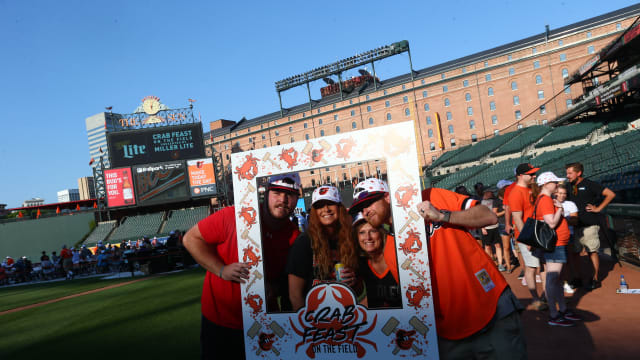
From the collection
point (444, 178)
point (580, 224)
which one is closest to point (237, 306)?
point (580, 224)

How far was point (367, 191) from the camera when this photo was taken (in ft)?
8.26

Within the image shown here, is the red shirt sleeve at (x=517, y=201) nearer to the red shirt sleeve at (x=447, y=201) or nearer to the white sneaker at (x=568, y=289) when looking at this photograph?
the white sneaker at (x=568, y=289)

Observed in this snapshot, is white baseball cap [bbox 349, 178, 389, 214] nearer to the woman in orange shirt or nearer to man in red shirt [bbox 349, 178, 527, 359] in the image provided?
man in red shirt [bbox 349, 178, 527, 359]

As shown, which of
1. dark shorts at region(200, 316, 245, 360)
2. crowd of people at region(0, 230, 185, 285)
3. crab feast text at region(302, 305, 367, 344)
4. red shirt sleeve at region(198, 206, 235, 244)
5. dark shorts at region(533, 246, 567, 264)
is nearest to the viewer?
crab feast text at region(302, 305, 367, 344)

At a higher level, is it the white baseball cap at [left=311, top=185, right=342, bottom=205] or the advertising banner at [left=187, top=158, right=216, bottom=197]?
the advertising banner at [left=187, top=158, right=216, bottom=197]

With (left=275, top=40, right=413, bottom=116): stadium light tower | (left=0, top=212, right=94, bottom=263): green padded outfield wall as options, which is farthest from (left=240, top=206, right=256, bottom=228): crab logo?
(left=275, top=40, right=413, bottom=116): stadium light tower

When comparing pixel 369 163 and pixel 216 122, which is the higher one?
pixel 216 122

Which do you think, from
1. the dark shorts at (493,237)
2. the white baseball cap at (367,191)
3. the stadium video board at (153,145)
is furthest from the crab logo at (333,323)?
the stadium video board at (153,145)

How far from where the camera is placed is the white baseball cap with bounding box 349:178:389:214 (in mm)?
2465

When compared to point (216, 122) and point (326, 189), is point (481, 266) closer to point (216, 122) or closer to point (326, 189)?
point (326, 189)

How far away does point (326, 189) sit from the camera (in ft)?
8.54

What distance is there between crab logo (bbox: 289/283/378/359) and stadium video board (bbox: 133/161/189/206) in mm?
44559

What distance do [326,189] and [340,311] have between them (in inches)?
29.9

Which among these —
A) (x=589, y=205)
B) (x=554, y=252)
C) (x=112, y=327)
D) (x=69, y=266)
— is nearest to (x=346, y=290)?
(x=554, y=252)
